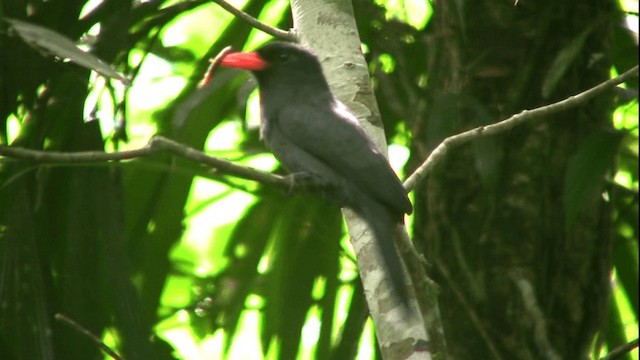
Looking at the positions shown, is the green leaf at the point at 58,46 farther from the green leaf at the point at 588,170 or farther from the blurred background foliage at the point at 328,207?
the green leaf at the point at 588,170

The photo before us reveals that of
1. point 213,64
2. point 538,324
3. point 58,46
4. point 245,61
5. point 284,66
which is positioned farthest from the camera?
point 284,66

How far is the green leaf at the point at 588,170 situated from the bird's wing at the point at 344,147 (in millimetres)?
625

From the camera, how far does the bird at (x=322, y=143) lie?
10.6 feet

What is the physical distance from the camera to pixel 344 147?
3547 millimetres

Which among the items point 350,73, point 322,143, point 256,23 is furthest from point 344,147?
point 256,23

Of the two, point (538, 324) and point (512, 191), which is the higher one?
point (512, 191)

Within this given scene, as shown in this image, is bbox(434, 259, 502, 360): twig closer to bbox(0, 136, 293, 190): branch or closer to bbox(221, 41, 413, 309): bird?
bbox(221, 41, 413, 309): bird

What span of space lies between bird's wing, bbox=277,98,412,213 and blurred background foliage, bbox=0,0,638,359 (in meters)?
0.29

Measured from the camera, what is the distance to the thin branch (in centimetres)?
338

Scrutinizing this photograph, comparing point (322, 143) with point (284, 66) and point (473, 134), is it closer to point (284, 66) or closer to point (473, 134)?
point (284, 66)

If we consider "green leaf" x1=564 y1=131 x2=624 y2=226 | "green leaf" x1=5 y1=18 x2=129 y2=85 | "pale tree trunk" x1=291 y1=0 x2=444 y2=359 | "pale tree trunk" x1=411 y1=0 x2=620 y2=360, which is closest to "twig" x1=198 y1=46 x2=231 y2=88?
"pale tree trunk" x1=291 y1=0 x2=444 y2=359

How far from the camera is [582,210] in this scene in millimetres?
3797

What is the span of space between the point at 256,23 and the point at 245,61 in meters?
0.54

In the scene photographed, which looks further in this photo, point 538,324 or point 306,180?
point 538,324
